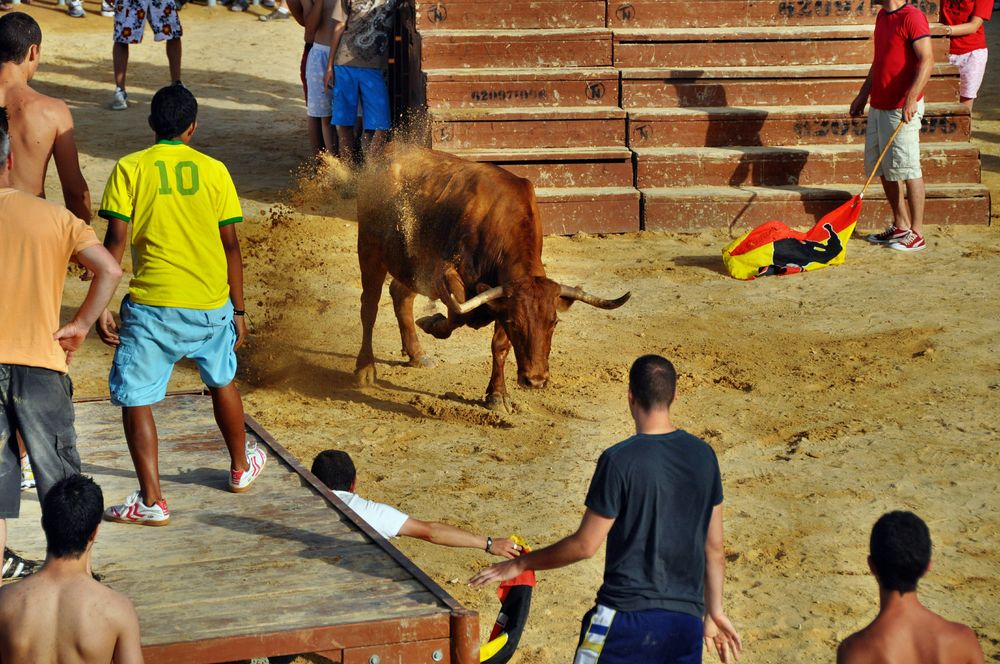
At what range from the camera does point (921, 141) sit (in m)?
13.5

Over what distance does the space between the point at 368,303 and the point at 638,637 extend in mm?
5873

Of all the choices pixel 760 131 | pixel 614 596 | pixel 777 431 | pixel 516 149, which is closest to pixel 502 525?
pixel 777 431

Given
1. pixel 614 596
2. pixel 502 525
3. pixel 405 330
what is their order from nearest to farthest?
pixel 614 596 < pixel 502 525 < pixel 405 330

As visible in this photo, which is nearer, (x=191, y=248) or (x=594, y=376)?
(x=191, y=248)

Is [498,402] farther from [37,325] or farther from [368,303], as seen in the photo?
[37,325]

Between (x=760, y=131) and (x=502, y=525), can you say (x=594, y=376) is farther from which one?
(x=760, y=131)

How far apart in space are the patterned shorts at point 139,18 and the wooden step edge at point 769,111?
692 cm

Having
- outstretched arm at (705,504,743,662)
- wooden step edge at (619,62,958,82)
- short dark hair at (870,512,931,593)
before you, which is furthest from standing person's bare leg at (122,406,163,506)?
wooden step edge at (619,62,958,82)

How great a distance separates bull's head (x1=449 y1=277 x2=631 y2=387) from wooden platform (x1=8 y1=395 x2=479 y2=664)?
7.13ft

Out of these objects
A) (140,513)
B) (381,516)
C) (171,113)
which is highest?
(171,113)

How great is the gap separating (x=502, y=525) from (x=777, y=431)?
7.20 ft

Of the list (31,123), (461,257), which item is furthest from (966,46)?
(31,123)

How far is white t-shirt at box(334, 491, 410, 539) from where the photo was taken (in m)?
5.68

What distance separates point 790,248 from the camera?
11648mm
